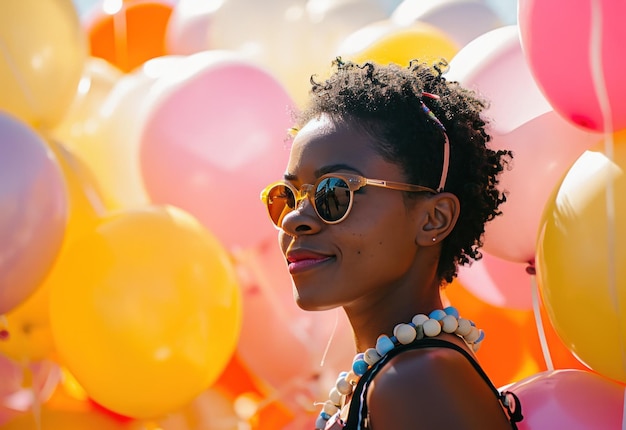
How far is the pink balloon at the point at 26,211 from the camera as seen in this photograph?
2.35 metres

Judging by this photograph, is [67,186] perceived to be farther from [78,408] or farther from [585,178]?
[585,178]

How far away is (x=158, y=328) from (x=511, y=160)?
1.09 meters

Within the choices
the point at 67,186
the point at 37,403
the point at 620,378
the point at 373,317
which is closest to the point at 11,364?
the point at 37,403

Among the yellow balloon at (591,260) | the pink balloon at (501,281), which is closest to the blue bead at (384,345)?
the yellow balloon at (591,260)

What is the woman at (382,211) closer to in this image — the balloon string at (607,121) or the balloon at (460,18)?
the balloon string at (607,121)

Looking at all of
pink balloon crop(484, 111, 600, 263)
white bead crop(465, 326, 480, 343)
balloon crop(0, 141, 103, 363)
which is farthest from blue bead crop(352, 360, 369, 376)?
balloon crop(0, 141, 103, 363)

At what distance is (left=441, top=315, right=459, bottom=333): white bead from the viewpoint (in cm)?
157

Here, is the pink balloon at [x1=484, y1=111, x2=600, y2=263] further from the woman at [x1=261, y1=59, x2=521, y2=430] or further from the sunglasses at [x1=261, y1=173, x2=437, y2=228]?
the sunglasses at [x1=261, y1=173, x2=437, y2=228]

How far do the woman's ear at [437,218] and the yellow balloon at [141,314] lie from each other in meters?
1.07

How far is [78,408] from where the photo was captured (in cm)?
288

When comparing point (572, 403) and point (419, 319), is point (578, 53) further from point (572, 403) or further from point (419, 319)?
point (572, 403)

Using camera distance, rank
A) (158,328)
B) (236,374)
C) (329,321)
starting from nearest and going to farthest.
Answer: (158,328) < (329,321) < (236,374)

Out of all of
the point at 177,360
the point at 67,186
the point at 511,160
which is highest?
the point at 511,160

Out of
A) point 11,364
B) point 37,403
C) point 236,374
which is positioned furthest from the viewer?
point 236,374
